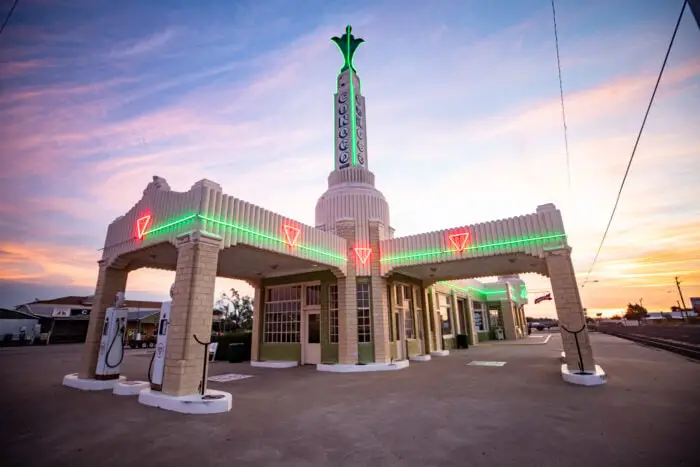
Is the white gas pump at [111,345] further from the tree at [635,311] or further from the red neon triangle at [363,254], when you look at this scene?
the tree at [635,311]

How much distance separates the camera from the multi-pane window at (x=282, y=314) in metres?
15.1

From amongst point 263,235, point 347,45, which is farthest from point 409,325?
point 347,45

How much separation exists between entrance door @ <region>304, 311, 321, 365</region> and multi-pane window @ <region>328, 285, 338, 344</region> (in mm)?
690

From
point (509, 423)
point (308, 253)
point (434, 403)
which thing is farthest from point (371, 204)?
point (509, 423)

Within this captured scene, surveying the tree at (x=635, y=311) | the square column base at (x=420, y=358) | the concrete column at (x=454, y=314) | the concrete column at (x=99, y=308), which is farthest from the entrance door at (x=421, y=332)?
the tree at (x=635, y=311)

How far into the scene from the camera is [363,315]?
13.7m

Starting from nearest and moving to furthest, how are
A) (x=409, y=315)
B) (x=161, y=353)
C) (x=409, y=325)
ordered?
(x=161, y=353)
(x=409, y=325)
(x=409, y=315)

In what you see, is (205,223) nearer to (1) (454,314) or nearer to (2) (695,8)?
(2) (695,8)

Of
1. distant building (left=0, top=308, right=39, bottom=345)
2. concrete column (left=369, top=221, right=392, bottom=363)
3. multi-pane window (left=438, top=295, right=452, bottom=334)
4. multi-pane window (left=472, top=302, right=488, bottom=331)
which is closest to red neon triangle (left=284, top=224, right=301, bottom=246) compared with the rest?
concrete column (left=369, top=221, right=392, bottom=363)

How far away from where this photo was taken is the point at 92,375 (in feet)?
32.2

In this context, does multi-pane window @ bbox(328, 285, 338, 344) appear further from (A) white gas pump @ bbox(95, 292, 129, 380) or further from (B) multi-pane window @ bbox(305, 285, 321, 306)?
(A) white gas pump @ bbox(95, 292, 129, 380)

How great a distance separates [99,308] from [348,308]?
8601 mm

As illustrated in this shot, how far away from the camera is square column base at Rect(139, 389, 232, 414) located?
6344 mm

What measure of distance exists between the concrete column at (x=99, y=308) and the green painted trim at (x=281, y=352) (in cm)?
685
